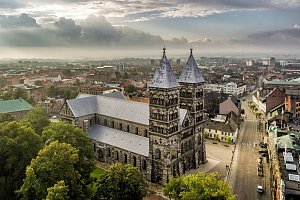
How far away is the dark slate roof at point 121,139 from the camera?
74.2 m

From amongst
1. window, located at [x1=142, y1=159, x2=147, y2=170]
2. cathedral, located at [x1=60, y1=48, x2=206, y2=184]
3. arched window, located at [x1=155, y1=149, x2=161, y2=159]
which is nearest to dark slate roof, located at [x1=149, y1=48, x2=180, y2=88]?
cathedral, located at [x1=60, y1=48, x2=206, y2=184]

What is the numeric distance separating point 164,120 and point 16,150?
109ft

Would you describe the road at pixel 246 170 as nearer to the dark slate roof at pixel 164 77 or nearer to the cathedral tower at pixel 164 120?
the cathedral tower at pixel 164 120

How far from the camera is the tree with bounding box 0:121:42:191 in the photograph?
61375mm

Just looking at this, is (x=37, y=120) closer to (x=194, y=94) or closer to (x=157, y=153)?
(x=157, y=153)

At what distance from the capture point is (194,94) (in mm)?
78625

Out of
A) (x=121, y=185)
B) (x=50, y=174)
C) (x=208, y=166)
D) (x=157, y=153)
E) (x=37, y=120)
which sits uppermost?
(x=37, y=120)

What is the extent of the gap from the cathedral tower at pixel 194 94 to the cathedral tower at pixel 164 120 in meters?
11.0

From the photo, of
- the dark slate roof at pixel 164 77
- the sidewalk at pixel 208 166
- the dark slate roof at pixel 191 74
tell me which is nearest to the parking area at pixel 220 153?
the sidewalk at pixel 208 166

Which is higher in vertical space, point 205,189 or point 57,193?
point 57,193

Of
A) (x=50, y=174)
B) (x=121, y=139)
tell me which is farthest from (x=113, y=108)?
(x=50, y=174)

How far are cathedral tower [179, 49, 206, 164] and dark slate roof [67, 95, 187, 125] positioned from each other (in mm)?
5759

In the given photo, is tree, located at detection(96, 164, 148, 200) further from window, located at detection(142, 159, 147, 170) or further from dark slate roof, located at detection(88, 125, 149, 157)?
window, located at detection(142, 159, 147, 170)

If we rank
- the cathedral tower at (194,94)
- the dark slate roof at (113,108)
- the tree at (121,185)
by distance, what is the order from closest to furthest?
the tree at (121,185), the cathedral tower at (194,94), the dark slate roof at (113,108)
